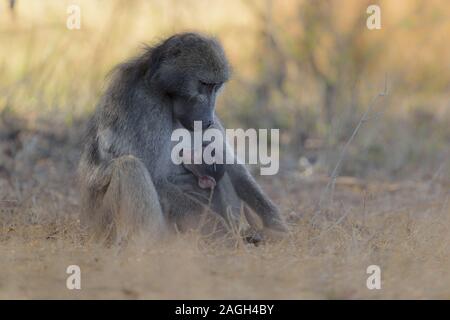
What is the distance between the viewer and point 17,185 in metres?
6.14

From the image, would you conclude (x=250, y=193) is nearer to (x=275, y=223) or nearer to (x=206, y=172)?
(x=275, y=223)

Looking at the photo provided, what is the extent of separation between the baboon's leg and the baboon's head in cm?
41

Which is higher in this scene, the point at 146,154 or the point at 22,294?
the point at 146,154

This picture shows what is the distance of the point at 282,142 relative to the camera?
8.59 m

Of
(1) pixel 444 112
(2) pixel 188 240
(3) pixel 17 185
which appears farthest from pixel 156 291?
(1) pixel 444 112

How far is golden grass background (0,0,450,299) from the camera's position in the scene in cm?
394

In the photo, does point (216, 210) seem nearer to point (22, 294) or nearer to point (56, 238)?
point (56, 238)

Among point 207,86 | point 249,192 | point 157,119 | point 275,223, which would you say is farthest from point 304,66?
point 157,119

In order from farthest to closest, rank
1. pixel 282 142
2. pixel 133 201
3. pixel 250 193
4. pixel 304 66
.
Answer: pixel 304 66 → pixel 282 142 → pixel 250 193 → pixel 133 201

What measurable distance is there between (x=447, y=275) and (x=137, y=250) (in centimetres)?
149

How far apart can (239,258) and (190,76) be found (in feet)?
3.47

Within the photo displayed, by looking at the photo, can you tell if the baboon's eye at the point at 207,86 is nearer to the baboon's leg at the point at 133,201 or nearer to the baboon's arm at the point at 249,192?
the baboon's arm at the point at 249,192

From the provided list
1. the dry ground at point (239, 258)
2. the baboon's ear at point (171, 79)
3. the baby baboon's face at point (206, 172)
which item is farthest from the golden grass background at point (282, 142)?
the baboon's ear at point (171, 79)

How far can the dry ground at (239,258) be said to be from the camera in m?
3.75
